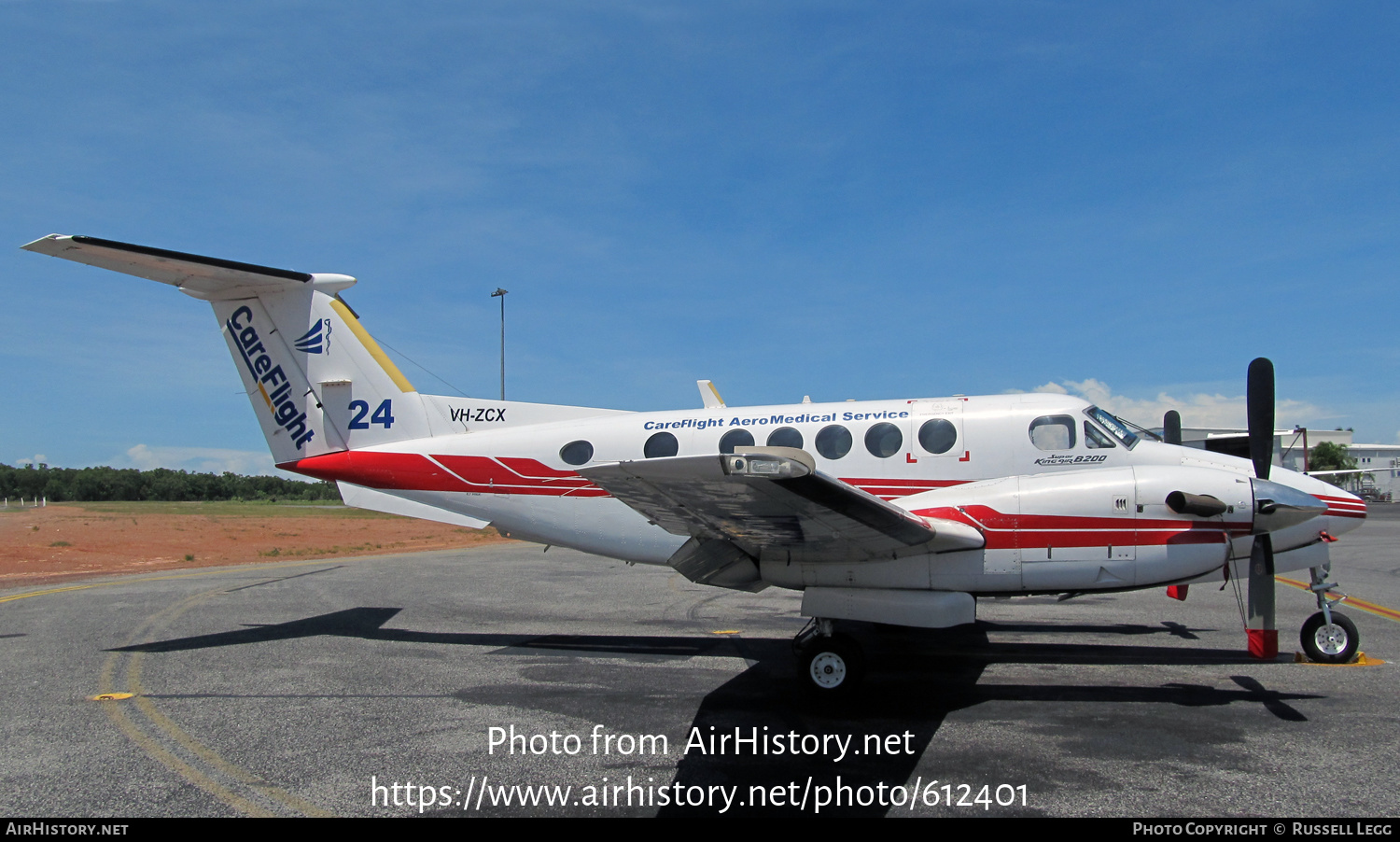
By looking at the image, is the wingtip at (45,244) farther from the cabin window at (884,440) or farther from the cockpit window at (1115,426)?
the cockpit window at (1115,426)

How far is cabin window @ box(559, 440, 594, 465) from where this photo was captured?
914 cm

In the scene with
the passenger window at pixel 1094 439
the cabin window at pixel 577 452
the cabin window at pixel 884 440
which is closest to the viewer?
the passenger window at pixel 1094 439

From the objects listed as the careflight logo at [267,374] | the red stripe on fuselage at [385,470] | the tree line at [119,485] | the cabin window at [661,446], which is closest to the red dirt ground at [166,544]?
the red stripe on fuselage at [385,470]

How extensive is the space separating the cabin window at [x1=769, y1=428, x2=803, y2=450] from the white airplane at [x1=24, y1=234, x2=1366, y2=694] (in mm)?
23

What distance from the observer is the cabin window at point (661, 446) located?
29.2 feet

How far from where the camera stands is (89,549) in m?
25.1

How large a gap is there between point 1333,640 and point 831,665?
206 inches

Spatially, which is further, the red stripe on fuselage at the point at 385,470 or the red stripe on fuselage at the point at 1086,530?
the red stripe on fuselage at the point at 385,470

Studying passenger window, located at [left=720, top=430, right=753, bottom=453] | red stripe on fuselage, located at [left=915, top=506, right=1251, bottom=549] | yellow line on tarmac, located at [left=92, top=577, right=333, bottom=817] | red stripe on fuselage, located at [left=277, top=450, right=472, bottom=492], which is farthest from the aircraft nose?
red stripe on fuselage, located at [left=277, top=450, right=472, bottom=492]

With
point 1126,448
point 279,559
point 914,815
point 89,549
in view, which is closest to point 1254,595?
point 1126,448

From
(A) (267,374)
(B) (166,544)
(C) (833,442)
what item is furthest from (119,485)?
(C) (833,442)

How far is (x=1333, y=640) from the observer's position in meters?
7.62

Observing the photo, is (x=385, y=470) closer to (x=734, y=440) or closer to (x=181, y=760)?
(x=734, y=440)

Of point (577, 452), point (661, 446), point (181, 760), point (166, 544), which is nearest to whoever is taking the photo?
point (181, 760)
